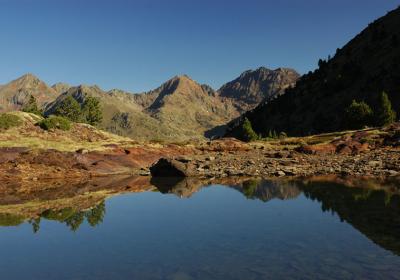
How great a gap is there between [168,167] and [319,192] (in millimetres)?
27549

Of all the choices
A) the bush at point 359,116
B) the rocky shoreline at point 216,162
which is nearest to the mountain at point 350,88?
the bush at point 359,116

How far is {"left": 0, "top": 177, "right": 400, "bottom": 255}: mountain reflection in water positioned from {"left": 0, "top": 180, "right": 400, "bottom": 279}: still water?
10 centimetres

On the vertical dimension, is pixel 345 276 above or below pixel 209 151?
below

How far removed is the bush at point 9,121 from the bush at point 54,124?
4.58 m

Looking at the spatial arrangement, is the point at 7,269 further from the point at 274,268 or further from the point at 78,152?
the point at 78,152

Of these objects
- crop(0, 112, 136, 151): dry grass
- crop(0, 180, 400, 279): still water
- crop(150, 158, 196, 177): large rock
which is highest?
crop(0, 112, 136, 151): dry grass

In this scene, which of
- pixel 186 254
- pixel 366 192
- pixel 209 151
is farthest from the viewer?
pixel 209 151

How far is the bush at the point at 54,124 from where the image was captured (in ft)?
262

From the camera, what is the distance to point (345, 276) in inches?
605

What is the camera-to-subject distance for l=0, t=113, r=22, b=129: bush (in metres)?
73.2

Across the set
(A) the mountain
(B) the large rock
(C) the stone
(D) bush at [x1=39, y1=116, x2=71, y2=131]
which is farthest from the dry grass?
(A) the mountain

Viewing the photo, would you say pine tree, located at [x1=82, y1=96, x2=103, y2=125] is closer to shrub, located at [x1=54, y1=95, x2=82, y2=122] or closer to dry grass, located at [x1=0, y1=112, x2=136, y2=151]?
shrub, located at [x1=54, y1=95, x2=82, y2=122]

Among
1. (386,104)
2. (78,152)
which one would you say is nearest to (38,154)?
(78,152)

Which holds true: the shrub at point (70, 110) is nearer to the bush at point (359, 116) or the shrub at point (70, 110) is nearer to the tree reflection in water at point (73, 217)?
the bush at point (359, 116)
